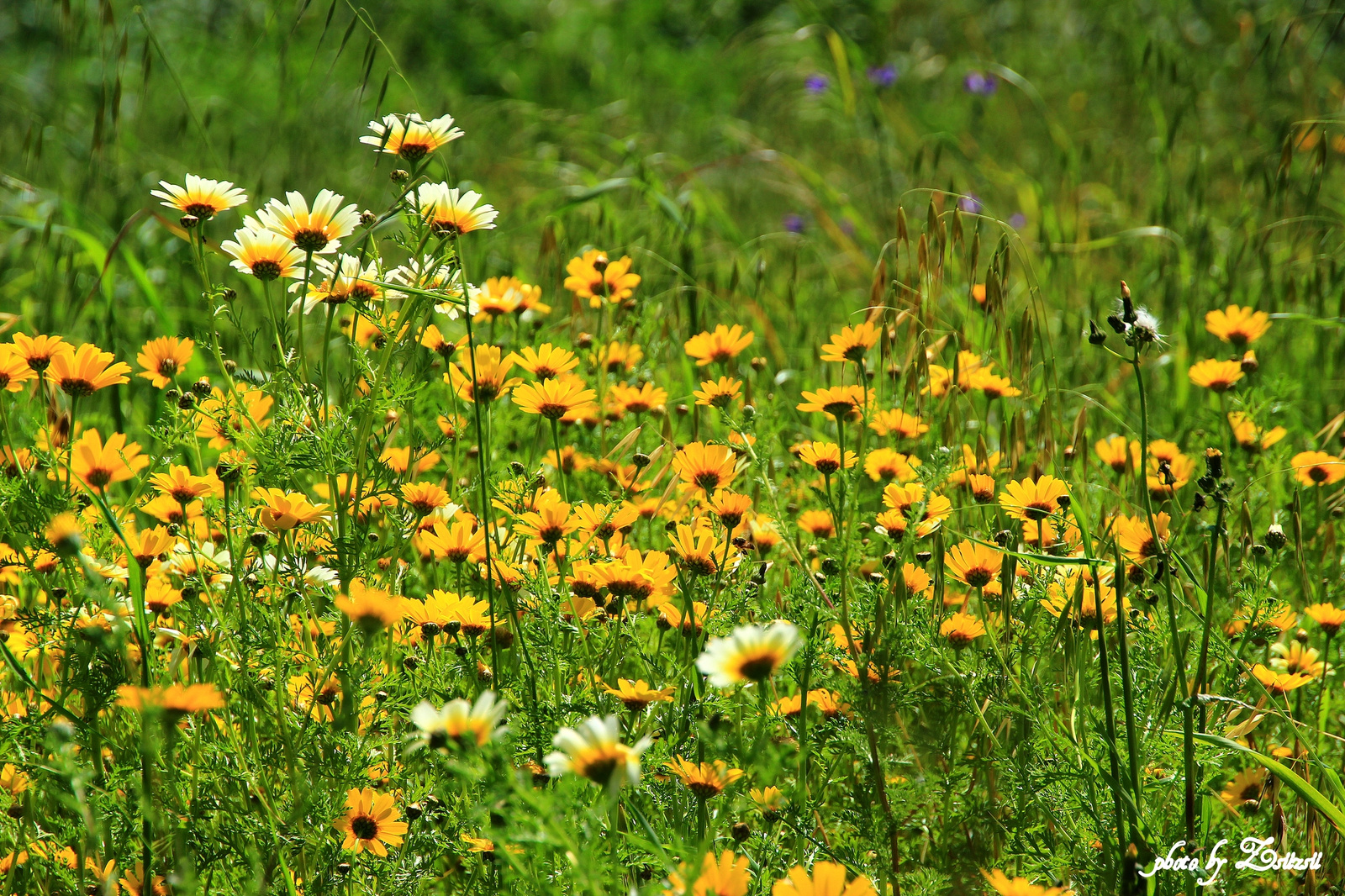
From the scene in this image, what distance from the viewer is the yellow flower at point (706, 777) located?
44.1 inches

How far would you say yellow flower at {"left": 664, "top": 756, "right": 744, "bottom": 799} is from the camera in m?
1.12

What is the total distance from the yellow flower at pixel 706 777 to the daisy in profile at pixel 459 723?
0.32m

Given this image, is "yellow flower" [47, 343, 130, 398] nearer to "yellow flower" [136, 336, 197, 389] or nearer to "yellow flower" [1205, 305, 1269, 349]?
"yellow flower" [136, 336, 197, 389]

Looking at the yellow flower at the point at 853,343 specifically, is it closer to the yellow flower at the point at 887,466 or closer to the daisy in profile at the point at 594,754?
the yellow flower at the point at 887,466

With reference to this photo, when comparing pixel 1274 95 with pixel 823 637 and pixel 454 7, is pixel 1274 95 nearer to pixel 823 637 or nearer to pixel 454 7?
pixel 823 637

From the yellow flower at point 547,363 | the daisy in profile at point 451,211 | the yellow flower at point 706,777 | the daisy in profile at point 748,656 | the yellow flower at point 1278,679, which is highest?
the daisy in profile at point 451,211

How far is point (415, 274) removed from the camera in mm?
1348

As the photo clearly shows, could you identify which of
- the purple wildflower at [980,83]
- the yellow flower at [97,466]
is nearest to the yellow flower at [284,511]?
the yellow flower at [97,466]

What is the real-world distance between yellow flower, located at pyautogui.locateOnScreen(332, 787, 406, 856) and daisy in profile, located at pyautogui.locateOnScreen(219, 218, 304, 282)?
0.62 m

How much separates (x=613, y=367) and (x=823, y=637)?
844 millimetres

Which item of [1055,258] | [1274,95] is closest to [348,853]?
[1055,258]

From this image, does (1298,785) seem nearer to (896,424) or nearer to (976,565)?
(976,565)

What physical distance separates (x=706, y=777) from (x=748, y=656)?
0.95ft

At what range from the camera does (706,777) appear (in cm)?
112
